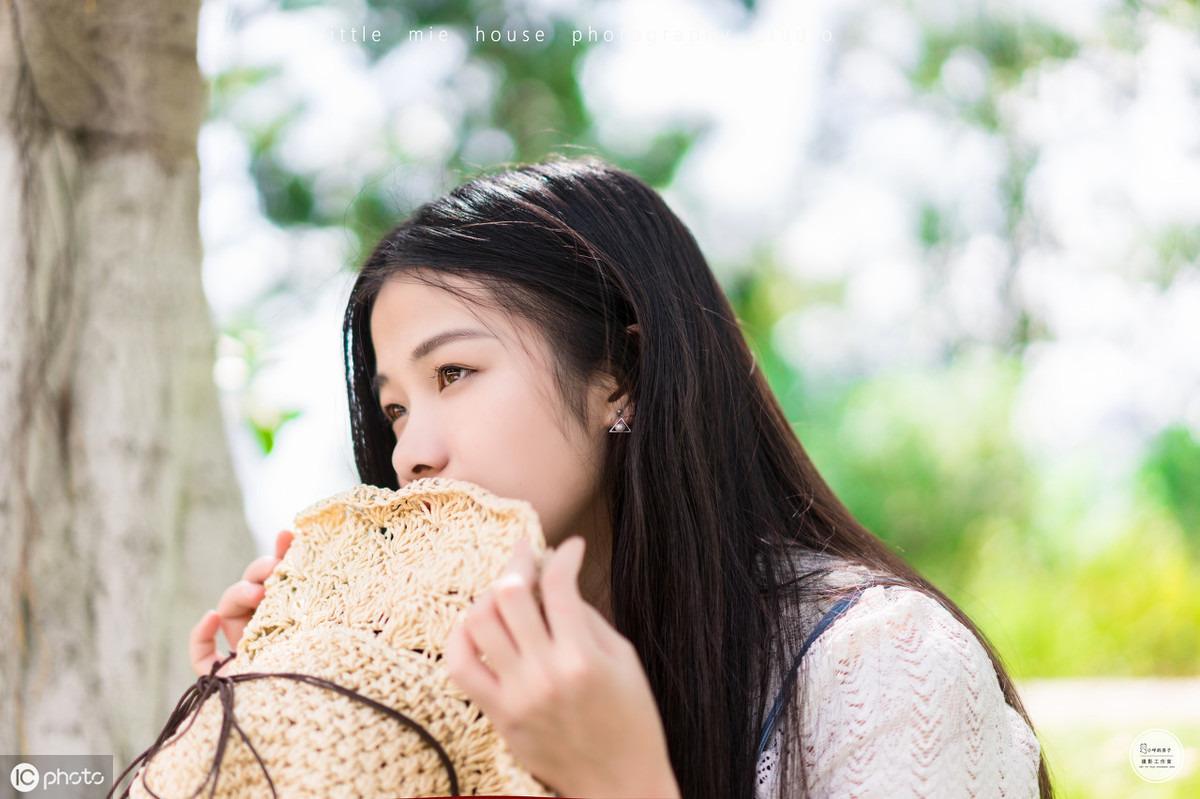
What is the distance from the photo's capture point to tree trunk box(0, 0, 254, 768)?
67.0 inches

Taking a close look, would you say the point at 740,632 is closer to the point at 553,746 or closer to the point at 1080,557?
the point at 553,746

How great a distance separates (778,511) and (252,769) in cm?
89

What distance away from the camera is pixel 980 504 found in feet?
18.0

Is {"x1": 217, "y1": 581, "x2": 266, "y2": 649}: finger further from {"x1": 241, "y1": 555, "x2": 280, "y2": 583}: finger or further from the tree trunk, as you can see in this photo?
the tree trunk

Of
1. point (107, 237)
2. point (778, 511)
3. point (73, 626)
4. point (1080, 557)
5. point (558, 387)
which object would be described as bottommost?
point (1080, 557)

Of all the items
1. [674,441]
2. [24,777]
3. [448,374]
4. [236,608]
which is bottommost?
[24,777]

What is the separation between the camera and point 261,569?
137cm

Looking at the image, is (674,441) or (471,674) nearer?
(471,674)

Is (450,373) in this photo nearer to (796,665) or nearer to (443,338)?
(443,338)

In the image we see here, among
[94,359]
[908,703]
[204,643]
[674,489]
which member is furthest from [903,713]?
[94,359]

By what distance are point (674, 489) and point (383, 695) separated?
551 mm

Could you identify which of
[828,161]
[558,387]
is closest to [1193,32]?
[828,161]

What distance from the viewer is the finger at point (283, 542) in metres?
1.31

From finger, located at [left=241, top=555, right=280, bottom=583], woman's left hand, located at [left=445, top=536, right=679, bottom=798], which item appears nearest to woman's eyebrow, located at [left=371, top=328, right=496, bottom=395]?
finger, located at [left=241, top=555, right=280, bottom=583]
